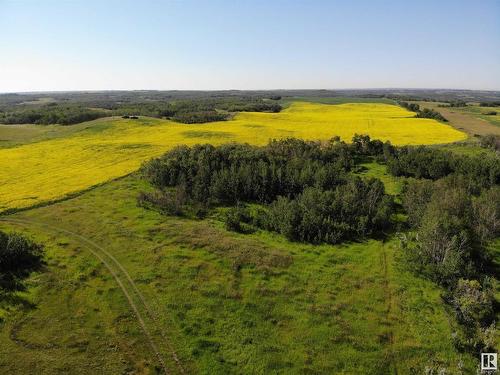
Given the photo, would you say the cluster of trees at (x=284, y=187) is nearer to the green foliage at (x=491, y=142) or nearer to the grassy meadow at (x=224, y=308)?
the grassy meadow at (x=224, y=308)

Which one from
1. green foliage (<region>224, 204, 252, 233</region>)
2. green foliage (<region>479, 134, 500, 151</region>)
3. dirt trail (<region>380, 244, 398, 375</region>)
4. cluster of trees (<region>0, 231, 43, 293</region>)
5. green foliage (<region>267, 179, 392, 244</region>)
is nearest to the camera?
dirt trail (<region>380, 244, 398, 375</region>)

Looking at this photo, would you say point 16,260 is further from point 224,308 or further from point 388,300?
point 388,300

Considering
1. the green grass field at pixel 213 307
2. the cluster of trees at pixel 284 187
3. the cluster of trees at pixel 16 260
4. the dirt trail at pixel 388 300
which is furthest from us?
the cluster of trees at pixel 284 187

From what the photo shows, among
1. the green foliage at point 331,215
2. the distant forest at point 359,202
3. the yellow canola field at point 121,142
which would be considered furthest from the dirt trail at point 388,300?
the yellow canola field at point 121,142

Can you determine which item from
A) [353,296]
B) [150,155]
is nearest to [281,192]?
[353,296]

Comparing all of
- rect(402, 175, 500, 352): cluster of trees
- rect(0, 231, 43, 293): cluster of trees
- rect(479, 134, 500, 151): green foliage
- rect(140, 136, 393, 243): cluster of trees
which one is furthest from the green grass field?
rect(479, 134, 500, 151): green foliage

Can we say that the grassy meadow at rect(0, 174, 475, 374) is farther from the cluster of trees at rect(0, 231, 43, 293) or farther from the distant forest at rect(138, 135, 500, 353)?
the distant forest at rect(138, 135, 500, 353)
